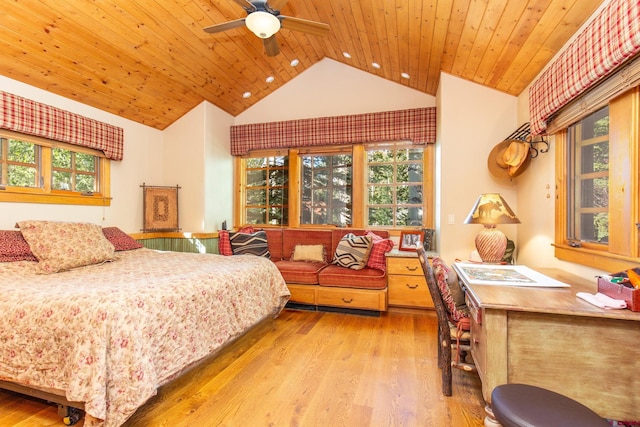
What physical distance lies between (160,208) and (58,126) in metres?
1.42

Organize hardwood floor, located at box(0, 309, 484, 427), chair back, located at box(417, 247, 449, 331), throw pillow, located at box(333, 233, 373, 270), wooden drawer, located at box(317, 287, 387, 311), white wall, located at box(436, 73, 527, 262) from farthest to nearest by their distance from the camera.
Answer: throw pillow, located at box(333, 233, 373, 270), wooden drawer, located at box(317, 287, 387, 311), white wall, located at box(436, 73, 527, 262), chair back, located at box(417, 247, 449, 331), hardwood floor, located at box(0, 309, 484, 427)

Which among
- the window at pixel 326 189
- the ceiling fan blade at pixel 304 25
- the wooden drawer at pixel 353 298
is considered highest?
the ceiling fan blade at pixel 304 25

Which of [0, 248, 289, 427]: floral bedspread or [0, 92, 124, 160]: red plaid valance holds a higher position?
[0, 92, 124, 160]: red plaid valance

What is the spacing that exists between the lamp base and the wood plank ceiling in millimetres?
1393

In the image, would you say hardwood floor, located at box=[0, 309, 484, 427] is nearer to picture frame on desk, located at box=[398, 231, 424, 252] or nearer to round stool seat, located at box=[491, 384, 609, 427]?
round stool seat, located at box=[491, 384, 609, 427]

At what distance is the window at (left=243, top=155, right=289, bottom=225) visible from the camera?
4.61 metres

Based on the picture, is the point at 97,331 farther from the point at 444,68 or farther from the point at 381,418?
the point at 444,68

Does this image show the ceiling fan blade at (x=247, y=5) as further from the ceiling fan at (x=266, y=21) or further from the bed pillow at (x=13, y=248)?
the bed pillow at (x=13, y=248)

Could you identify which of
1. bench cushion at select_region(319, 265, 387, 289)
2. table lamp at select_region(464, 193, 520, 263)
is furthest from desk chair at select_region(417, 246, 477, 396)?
bench cushion at select_region(319, 265, 387, 289)

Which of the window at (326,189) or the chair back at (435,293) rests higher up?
the window at (326,189)

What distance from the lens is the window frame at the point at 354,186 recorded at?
13.0 feet

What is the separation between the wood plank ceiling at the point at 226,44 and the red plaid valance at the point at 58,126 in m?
0.22

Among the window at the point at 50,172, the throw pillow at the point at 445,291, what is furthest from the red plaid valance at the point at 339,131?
the throw pillow at the point at 445,291

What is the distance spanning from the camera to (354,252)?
3525 millimetres
